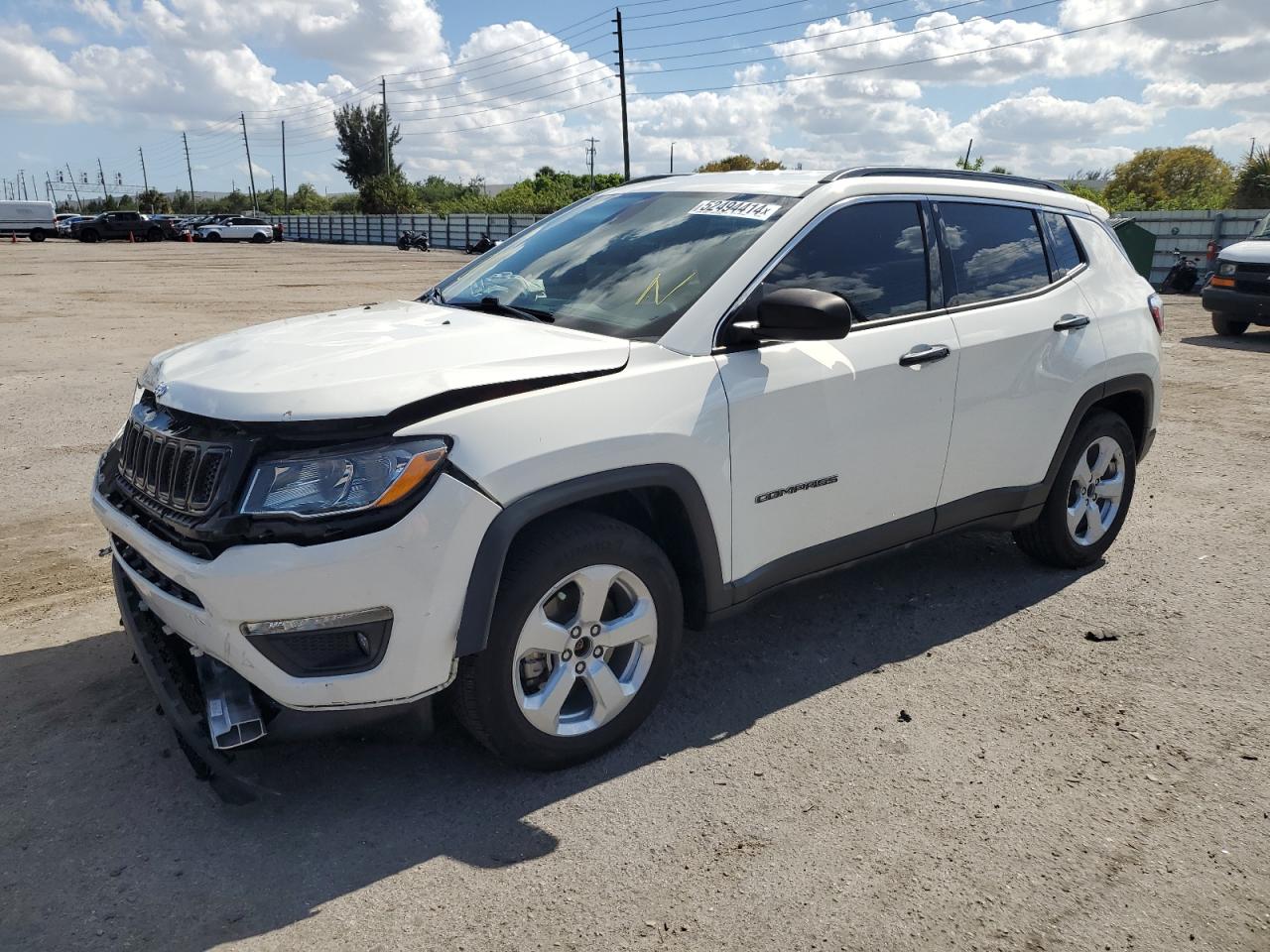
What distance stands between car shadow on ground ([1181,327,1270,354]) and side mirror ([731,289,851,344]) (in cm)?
1213

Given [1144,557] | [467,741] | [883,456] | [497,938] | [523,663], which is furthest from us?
[1144,557]

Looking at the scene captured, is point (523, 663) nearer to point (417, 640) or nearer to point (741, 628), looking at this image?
point (417, 640)

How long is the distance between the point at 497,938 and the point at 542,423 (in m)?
1.36

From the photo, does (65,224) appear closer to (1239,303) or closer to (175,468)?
(1239,303)

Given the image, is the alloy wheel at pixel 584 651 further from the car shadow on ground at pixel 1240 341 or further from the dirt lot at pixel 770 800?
the car shadow on ground at pixel 1240 341

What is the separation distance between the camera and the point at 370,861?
2.86 metres

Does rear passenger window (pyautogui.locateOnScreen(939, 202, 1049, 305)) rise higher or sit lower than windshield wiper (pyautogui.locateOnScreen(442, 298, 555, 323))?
higher

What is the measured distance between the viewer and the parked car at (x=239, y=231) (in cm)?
5681

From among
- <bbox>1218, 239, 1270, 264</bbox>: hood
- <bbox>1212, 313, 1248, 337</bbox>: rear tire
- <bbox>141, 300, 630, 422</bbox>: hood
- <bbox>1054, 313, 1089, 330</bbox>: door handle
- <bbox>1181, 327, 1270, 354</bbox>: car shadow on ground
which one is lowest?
<bbox>1181, 327, 1270, 354</bbox>: car shadow on ground

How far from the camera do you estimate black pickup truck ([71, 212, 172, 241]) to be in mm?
52000

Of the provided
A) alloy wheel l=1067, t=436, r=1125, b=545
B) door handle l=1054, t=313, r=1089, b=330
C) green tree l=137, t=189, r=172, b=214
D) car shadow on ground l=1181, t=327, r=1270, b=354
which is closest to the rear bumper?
car shadow on ground l=1181, t=327, r=1270, b=354

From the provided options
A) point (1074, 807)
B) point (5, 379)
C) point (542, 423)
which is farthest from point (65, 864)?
point (5, 379)

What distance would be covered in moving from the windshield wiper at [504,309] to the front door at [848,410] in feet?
2.36

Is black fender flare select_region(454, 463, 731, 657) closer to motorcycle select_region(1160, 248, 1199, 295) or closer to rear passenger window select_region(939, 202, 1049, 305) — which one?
rear passenger window select_region(939, 202, 1049, 305)
